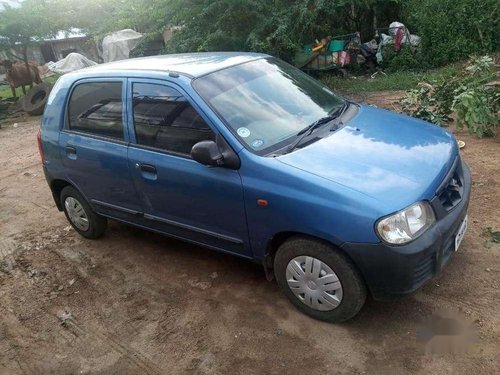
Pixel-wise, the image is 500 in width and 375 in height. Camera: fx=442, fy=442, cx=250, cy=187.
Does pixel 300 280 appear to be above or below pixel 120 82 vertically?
below

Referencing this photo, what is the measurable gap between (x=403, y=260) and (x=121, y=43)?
21547 millimetres

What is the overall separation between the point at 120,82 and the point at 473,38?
10102 millimetres

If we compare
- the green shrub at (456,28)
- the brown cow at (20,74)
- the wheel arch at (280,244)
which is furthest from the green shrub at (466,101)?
the brown cow at (20,74)

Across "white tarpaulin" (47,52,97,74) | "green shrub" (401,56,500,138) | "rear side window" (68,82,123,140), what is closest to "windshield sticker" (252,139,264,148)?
"rear side window" (68,82,123,140)

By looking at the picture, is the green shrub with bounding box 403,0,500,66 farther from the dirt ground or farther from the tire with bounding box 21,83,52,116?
the tire with bounding box 21,83,52,116

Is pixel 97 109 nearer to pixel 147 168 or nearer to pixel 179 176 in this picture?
pixel 147 168

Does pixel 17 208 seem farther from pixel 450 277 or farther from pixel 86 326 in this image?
pixel 450 277

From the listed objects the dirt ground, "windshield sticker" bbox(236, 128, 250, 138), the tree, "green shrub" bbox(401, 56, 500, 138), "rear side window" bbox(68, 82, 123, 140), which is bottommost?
the dirt ground

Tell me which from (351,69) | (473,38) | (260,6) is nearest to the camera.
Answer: (260,6)

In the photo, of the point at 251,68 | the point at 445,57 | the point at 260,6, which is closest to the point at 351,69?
the point at 445,57

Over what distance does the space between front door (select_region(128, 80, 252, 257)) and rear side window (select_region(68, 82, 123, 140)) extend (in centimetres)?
20

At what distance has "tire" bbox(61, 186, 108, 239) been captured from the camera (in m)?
4.56

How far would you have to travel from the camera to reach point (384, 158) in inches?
117

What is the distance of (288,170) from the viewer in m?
2.87
